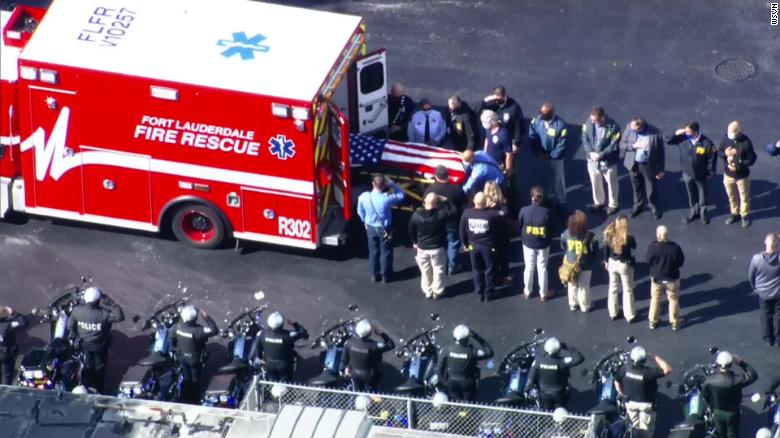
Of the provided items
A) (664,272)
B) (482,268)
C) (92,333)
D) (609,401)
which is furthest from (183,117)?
(609,401)

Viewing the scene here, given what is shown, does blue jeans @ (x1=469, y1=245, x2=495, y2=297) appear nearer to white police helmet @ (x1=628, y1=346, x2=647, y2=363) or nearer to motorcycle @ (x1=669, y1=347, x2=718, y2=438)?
motorcycle @ (x1=669, y1=347, x2=718, y2=438)

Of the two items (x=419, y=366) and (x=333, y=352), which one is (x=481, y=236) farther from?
(x=333, y=352)

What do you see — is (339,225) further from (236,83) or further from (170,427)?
(170,427)

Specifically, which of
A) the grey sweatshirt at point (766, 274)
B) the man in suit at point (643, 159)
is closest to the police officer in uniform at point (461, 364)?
the grey sweatshirt at point (766, 274)

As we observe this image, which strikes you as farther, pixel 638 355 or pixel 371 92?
pixel 371 92

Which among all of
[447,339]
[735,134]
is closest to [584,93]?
[735,134]
